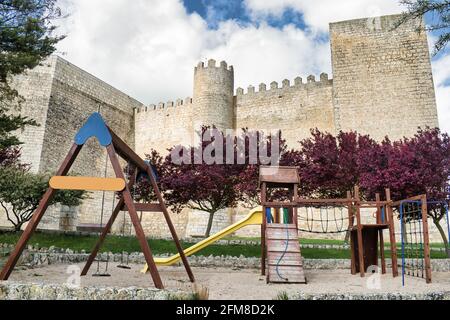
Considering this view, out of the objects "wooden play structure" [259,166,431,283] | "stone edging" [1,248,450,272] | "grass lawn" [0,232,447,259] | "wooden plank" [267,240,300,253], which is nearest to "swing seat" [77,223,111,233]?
"grass lawn" [0,232,447,259]

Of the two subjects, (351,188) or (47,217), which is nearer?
(351,188)

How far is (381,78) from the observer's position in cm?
1931

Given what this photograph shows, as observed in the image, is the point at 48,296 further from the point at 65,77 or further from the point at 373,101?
the point at 65,77

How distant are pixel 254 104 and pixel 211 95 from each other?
116 inches

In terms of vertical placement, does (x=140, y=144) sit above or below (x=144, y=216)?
above

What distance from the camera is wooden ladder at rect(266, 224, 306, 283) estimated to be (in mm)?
6555

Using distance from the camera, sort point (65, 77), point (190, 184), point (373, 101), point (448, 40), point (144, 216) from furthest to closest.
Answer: point (144, 216) < point (65, 77) < point (373, 101) < point (190, 184) < point (448, 40)

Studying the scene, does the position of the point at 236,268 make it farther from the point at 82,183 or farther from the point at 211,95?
the point at 211,95

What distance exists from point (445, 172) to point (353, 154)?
3100 millimetres

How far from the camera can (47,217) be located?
19.5 m

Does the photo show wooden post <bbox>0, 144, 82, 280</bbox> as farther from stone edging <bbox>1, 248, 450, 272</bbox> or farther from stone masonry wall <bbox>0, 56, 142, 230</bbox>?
stone masonry wall <bbox>0, 56, 142, 230</bbox>

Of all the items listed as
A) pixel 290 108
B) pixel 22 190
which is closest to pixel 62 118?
pixel 22 190
